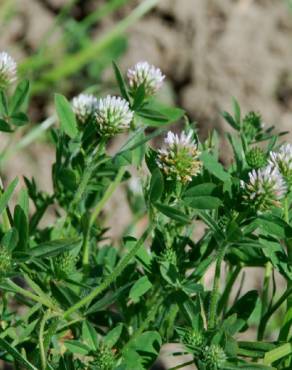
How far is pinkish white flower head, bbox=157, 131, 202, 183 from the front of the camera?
1371mm

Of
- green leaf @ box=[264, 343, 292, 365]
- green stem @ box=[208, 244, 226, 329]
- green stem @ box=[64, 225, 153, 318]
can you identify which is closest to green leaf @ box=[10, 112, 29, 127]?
green stem @ box=[64, 225, 153, 318]

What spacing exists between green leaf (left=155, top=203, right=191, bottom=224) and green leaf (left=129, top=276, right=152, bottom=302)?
20 cm

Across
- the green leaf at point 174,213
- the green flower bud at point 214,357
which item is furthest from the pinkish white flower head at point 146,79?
the green flower bud at point 214,357

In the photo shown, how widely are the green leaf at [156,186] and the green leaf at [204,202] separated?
79 millimetres

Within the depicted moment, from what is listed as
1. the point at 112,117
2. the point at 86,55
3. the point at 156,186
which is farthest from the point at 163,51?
the point at 156,186

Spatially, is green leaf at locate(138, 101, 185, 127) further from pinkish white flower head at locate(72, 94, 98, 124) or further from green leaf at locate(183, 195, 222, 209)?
green leaf at locate(183, 195, 222, 209)

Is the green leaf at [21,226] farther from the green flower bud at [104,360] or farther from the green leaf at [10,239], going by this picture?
the green flower bud at [104,360]

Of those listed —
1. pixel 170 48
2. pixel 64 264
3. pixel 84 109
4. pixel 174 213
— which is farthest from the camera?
pixel 170 48

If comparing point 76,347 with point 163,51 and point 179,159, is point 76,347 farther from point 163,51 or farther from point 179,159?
point 163,51

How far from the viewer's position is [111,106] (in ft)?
4.94

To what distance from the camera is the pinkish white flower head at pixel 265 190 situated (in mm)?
1340

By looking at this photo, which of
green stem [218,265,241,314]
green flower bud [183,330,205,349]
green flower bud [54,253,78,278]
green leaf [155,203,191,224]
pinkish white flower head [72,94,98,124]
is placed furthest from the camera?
pinkish white flower head [72,94,98,124]

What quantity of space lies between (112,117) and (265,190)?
32 cm

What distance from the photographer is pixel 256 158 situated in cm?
152
